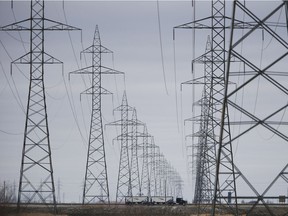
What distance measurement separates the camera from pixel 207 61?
4847 centimetres

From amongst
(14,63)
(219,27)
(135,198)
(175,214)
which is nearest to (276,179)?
(219,27)

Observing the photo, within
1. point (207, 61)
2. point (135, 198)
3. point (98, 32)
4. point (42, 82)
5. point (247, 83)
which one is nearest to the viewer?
point (247, 83)

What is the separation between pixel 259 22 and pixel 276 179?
5.67 m

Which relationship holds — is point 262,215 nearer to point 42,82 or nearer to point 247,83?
point 42,82

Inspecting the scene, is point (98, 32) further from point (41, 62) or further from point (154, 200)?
point (154, 200)

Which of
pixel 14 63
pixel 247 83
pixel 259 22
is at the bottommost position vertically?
pixel 247 83

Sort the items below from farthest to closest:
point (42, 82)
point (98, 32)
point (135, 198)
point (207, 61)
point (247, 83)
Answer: point (135, 198)
point (98, 32)
point (207, 61)
point (42, 82)
point (247, 83)

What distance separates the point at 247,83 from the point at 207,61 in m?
25.2

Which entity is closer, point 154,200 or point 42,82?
point 42,82

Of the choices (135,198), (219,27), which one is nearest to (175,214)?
(219,27)

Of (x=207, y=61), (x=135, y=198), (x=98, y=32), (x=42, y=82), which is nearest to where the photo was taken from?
(x=42, y=82)

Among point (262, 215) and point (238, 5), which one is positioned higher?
point (238, 5)

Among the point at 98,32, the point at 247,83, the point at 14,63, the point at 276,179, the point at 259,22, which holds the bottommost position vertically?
the point at 276,179

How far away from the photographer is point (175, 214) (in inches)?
2020
